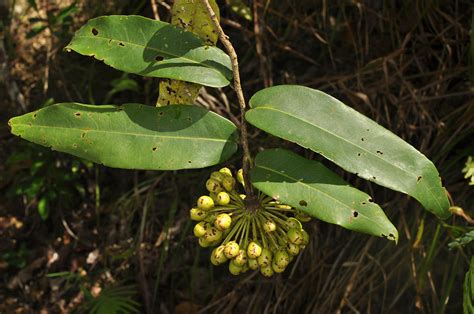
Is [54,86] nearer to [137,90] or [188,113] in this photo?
[137,90]

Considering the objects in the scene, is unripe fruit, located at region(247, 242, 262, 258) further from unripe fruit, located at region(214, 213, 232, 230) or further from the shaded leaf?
the shaded leaf

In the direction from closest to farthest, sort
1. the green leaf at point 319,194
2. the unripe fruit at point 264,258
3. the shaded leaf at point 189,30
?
1. the green leaf at point 319,194
2. the unripe fruit at point 264,258
3. the shaded leaf at point 189,30

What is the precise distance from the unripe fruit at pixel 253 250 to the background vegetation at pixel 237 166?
42.4 inches

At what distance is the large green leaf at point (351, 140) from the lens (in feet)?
5.47

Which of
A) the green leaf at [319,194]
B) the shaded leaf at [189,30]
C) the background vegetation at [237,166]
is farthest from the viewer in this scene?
the background vegetation at [237,166]

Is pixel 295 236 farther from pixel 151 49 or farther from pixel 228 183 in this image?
pixel 151 49

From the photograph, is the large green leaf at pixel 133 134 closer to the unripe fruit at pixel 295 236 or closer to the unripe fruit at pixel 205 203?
the unripe fruit at pixel 205 203

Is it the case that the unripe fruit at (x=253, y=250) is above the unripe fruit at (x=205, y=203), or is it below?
below

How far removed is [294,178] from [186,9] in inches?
28.9

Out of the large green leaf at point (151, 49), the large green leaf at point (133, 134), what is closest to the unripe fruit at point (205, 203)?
the large green leaf at point (133, 134)

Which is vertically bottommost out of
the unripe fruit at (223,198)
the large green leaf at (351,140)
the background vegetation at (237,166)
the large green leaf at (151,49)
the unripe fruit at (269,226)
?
the background vegetation at (237,166)

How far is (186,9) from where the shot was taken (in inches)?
78.0

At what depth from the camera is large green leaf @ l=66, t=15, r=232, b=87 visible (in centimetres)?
179

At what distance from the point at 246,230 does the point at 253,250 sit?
0.24 ft
